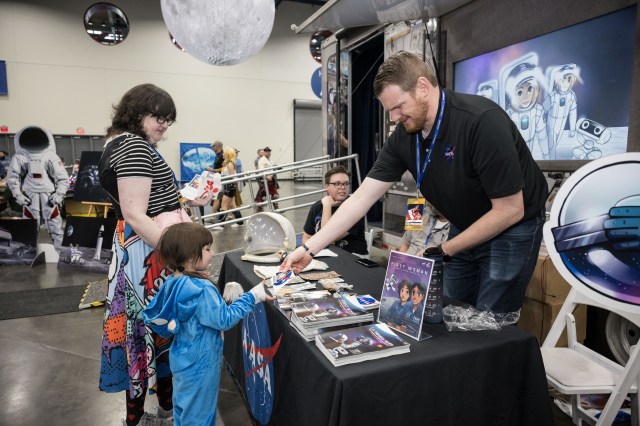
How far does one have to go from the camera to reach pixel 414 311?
1178mm

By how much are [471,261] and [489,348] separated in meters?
0.49

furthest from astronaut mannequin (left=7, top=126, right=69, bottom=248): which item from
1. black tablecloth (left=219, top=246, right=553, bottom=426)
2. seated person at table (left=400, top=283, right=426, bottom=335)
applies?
seated person at table (left=400, top=283, right=426, bottom=335)

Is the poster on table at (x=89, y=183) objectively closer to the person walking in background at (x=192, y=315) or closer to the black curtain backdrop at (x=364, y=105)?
the black curtain backdrop at (x=364, y=105)

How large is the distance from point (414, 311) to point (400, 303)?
6cm

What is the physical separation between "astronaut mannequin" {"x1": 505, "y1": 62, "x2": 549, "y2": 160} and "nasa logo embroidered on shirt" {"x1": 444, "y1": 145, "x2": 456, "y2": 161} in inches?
75.3

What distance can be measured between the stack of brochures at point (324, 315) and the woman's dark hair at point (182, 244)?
0.36m

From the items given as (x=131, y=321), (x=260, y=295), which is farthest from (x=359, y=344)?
(x=131, y=321)

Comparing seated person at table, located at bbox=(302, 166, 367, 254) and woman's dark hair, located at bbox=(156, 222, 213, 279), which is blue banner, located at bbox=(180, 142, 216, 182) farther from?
woman's dark hair, located at bbox=(156, 222, 213, 279)

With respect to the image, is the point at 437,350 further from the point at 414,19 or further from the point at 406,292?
the point at 414,19

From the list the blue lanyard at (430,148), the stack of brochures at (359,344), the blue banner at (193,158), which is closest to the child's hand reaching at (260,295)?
the stack of brochures at (359,344)

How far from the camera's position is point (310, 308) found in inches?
52.1

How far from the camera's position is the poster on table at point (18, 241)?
5000mm

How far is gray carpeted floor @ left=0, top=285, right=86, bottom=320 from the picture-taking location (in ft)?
11.4

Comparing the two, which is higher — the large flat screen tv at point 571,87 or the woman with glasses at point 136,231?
the large flat screen tv at point 571,87
